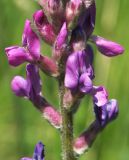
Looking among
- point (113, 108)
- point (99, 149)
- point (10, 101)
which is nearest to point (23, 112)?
point (10, 101)

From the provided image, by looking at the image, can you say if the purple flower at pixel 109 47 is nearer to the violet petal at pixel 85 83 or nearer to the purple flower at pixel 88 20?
the purple flower at pixel 88 20

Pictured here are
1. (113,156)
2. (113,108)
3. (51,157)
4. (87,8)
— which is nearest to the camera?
(87,8)

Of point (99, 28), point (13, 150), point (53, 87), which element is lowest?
point (13, 150)

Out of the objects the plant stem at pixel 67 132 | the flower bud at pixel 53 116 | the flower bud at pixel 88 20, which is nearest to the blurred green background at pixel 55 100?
the flower bud at pixel 53 116

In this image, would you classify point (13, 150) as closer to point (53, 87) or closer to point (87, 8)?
point (53, 87)

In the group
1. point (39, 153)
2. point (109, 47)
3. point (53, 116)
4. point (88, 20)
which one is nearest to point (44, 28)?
point (88, 20)

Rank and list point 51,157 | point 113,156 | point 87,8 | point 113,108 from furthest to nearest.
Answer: point 51,157
point 113,156
point 113,108
point 87,8

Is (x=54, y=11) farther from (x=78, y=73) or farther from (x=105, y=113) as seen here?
(x=105, y=113)

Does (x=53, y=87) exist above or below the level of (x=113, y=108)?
below
